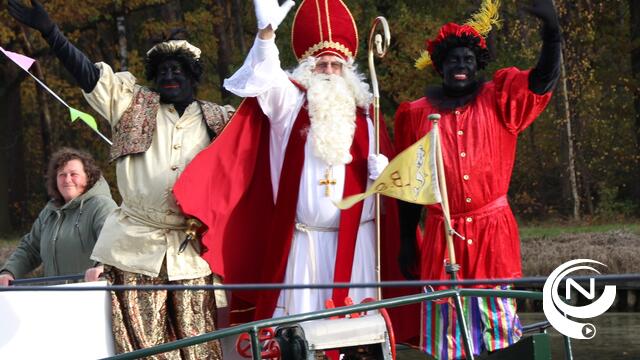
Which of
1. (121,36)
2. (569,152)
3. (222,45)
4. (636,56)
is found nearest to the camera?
(569,152)

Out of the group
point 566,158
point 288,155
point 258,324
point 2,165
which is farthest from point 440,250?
point 2,165

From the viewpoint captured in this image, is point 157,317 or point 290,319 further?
point 157,317

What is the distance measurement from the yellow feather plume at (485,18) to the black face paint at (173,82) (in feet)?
4.83

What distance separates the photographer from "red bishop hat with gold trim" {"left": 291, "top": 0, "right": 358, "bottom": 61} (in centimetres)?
585

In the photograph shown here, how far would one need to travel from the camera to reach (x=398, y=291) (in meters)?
5.79

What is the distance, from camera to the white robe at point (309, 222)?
18.4ft

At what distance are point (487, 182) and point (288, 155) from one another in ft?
3.43

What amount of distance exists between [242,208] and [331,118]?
711 millimetres

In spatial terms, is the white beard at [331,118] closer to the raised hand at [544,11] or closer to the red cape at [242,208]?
the red cape at [242,208]

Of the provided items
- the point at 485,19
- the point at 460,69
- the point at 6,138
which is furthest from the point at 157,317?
the point at 6,138

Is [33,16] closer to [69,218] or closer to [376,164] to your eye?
[69,218]

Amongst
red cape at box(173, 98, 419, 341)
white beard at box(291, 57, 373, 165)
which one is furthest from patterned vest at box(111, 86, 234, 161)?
white beard at box(291, 57, 373, 165)

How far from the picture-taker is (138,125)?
5793 mm

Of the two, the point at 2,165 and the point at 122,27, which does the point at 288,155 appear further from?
the point at 2,165
